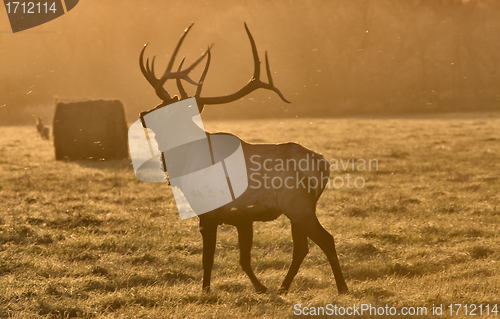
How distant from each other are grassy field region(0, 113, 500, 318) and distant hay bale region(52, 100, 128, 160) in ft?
9.77

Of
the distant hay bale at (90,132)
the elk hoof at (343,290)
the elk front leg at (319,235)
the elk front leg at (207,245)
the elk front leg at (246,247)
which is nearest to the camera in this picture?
the elk front leg at (319,235)

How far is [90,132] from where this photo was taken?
15.8 m

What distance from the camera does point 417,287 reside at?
220 inches

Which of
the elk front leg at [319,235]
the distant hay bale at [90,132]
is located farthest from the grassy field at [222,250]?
the distant hay bale at [90,132]

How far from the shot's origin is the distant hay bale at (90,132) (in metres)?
15.9

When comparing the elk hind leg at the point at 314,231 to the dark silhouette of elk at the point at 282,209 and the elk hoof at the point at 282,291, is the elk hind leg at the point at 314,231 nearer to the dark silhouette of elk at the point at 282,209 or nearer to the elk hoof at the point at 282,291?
the dark silhouette of elk at the point at 282,209

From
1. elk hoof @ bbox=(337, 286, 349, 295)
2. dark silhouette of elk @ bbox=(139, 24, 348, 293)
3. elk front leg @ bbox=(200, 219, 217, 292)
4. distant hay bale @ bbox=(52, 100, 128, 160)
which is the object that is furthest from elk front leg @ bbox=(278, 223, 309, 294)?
distant hay bale @ bbox=(52, 100, 128, 160)

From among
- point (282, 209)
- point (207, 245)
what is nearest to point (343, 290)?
point (282, 209)

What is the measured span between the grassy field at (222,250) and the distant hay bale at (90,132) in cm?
298

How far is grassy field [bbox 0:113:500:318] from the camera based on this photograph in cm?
527

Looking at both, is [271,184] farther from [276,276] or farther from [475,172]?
[475,172]

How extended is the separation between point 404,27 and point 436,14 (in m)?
5.20

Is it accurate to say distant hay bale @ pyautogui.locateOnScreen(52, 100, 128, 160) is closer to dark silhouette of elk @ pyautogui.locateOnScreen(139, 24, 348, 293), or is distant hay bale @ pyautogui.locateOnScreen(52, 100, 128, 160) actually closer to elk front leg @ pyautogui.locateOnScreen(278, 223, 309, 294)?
dark silhouette of elk @ pyautogui.locateOnScreen(139, 24, 348, 293)

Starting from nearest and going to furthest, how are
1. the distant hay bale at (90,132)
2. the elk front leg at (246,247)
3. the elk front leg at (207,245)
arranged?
the elk front leg at (207,245) → the elk front leg at (246,247) → the distant hay bale at (90,132)
